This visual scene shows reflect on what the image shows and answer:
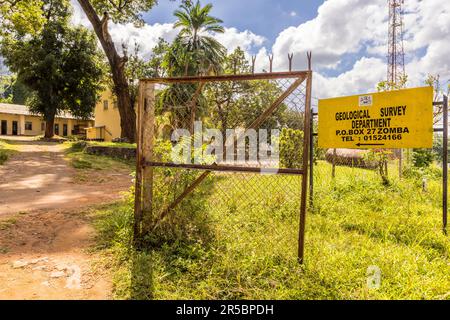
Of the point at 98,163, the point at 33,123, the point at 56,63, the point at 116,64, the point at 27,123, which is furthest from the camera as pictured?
the point at 33,123

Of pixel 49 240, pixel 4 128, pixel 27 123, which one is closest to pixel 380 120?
pixel 49 240

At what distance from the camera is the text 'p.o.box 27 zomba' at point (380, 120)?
14.7ft

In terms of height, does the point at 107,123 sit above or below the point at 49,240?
above

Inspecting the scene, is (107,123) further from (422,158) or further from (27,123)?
(422,158)

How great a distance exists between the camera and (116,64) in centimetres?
1798

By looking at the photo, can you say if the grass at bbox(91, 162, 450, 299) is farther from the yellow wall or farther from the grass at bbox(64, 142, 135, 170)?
the yellow wall

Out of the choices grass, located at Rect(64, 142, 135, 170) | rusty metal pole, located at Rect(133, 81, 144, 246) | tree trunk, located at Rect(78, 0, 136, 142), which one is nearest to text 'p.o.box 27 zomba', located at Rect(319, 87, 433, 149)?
rusty metal pole, located at Rect(133, 81, 144, 246)

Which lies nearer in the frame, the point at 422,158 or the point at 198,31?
the point at 422,158

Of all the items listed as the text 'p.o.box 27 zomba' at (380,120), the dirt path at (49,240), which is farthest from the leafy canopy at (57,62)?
the text 'p.o.box 27 zomba' at (380,120)

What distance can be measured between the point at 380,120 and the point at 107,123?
1323 inches

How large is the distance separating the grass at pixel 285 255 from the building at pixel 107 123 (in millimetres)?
29809

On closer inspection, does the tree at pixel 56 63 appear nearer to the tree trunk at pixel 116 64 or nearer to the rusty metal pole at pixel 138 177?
the tree trunk at pixel 116 64
